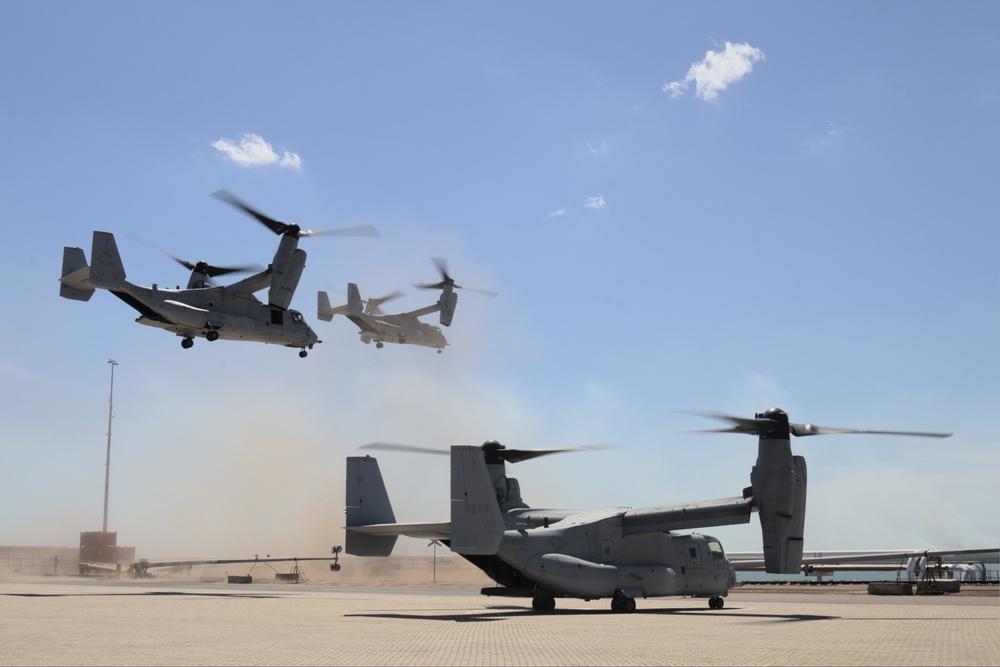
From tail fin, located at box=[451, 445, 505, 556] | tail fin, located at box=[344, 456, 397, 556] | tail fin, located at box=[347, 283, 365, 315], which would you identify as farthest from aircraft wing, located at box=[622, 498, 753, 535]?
tail fin, located at box=[347, 283, 365, 315]

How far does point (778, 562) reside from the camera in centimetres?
2772

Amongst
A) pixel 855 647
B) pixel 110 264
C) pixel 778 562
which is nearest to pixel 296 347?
pixel 110 264

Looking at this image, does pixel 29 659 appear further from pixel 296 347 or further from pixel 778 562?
pixel 296 347

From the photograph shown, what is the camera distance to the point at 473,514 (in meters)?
27.5

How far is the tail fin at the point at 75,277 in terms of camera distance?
39.3 meters

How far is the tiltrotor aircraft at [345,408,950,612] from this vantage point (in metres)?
27.7

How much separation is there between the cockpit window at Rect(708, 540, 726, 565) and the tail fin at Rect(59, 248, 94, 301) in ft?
90.9

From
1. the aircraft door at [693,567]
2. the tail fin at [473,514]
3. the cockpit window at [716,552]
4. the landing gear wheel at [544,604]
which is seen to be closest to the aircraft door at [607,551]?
the landing gear wheel at [544,604]

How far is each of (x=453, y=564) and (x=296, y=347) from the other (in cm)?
4355

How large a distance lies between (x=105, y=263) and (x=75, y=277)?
203 cm

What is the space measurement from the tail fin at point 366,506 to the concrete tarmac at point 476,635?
3649 mm

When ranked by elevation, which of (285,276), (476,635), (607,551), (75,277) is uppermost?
(285,276)

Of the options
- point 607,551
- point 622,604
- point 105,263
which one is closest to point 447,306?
point 105,263

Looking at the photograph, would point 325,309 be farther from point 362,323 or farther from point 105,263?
point 105,263
